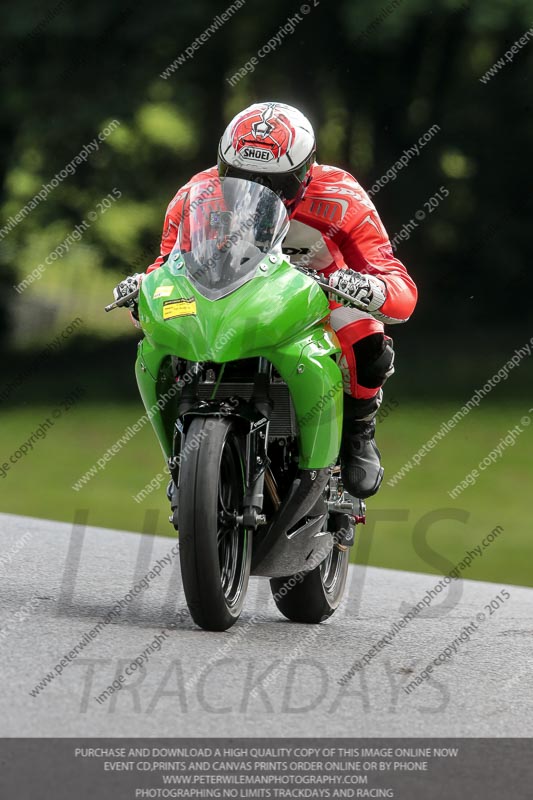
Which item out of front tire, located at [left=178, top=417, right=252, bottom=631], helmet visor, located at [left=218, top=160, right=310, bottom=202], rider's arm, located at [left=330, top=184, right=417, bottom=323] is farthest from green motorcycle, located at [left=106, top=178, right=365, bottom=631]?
rider's arm, located at [left=330, top=184, right=417, bottom=323]

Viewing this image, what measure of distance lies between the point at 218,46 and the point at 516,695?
1864 cm

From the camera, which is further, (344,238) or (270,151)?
(344,238)

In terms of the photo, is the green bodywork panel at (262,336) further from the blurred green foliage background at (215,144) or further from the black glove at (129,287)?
the blurred green foliage background at (215,144)

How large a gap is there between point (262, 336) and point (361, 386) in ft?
3.24

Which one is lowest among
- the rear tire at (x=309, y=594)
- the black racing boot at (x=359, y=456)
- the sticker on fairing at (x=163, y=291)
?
the rear tire at (x=309, y=594)

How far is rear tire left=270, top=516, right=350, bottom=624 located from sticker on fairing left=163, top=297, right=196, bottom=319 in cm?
147

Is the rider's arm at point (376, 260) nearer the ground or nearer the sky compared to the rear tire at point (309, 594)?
nearer the sky

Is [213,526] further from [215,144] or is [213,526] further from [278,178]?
[215,144]

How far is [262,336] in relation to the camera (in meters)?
5.17

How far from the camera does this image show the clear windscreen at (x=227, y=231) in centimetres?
526

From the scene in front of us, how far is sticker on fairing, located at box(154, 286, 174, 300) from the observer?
527 cm

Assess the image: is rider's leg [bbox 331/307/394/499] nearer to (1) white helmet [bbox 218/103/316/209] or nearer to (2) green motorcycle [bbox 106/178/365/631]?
(2) green motorcycle [bbox 106/178/365/631]

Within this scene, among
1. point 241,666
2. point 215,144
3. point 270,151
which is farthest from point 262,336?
point 215,144
